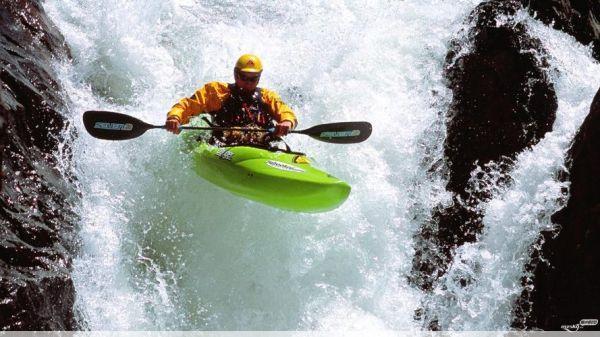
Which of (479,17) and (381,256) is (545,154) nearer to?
(381,256)

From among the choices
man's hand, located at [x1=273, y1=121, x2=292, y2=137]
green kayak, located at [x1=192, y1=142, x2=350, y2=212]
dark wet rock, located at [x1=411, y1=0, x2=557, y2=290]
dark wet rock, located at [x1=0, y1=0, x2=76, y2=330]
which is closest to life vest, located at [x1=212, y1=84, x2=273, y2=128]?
man's hand, located at [x1=273, y1=121, x2=292, y2=137]

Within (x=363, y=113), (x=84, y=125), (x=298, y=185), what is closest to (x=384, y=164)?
(x=363, y=113)

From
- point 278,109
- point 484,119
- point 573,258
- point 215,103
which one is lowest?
point 573,258

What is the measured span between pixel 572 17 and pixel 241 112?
4153 millimetres

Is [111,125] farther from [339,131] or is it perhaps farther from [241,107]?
[339,131]

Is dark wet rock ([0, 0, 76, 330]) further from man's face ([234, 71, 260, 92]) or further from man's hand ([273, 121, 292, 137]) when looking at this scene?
man's hand ([273, 121, 292, 137])

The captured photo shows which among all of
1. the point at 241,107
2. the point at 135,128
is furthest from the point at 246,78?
the point at 135,128

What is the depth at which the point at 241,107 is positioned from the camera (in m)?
6.02

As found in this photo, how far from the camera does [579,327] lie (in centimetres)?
475

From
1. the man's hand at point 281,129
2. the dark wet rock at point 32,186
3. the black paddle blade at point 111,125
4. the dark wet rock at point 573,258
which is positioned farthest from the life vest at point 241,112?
the dark wet rock at point 573,258

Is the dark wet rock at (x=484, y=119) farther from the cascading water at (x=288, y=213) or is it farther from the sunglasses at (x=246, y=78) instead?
the sunglasses at (x=246, y=78)

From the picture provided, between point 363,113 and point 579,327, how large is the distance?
3301mm

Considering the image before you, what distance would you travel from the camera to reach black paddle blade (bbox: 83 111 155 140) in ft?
18.1

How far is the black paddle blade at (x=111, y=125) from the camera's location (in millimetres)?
5504
